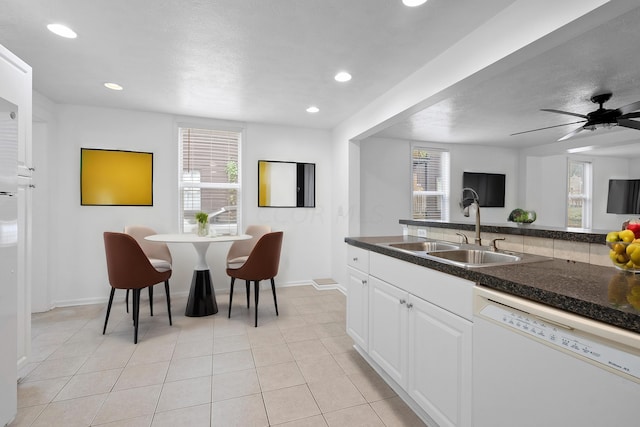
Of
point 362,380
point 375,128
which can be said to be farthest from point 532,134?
point 362,380

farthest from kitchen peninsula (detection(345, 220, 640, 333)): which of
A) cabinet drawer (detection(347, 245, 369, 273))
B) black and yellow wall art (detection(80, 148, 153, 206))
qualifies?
black and yellow wall art (detection(80, 148, 153, 206))

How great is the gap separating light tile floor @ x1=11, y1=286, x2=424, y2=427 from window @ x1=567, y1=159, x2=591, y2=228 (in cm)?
570

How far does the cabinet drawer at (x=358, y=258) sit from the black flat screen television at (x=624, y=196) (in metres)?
6.43

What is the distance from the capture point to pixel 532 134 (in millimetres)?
4789

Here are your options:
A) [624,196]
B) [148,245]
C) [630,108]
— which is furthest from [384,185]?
[624,196]

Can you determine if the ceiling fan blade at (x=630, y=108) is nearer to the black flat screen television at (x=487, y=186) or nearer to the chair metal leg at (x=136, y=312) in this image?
the black flat screen television at (x=487, y=186)

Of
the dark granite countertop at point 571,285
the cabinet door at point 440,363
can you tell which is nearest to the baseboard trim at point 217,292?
the cabinet door at point 440,363

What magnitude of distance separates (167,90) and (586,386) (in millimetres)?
3672

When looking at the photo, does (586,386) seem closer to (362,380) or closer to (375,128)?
(362,380)

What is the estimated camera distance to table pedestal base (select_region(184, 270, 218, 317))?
10.5 feet

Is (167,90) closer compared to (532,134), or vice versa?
(167,90)

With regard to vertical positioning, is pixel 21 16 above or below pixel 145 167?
above

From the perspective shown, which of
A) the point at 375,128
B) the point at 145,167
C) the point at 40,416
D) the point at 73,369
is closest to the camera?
the point at 40,416

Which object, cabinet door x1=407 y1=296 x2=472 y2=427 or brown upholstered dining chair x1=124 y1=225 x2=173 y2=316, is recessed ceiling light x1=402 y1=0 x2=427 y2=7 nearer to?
cabinet door x1=407 y1=296 x2=472 y2=427
